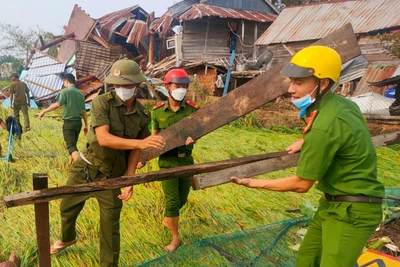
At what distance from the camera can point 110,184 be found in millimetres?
1841

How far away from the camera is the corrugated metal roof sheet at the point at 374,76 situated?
11320mm

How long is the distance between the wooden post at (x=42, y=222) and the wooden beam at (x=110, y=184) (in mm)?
85

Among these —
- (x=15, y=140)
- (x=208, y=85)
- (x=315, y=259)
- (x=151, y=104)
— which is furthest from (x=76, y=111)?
(x=208, y=85)

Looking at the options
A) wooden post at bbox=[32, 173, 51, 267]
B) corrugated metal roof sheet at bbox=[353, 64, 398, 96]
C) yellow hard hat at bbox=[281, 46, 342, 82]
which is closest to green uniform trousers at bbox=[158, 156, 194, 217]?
wooden post at bbox=[32, 173, 51, 267]

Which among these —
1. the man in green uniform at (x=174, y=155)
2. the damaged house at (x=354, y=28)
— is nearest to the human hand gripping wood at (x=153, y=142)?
the man in green uniform at (x=174, y=155)

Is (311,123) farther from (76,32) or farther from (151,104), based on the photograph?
(76,32)

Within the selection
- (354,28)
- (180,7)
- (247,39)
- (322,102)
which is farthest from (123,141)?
(180,7)

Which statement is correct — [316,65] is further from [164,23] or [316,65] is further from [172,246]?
[164,23]

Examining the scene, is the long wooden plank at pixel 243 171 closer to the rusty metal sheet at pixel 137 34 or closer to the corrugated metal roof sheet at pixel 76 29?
the rusty metal sheet at pixel 137 34

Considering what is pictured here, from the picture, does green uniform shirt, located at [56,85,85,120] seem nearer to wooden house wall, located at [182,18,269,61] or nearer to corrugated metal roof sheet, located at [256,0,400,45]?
corrugated metal roof sheet, located at [256,0,400,45]

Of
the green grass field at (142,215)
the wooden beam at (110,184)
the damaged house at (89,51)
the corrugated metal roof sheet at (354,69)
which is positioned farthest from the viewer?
the damaged house at (89,51)

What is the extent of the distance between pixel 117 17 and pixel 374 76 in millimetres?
16285

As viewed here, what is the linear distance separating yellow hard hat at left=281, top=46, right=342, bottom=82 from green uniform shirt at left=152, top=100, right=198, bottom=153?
1.70m

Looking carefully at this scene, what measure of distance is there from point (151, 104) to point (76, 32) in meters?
12.1
